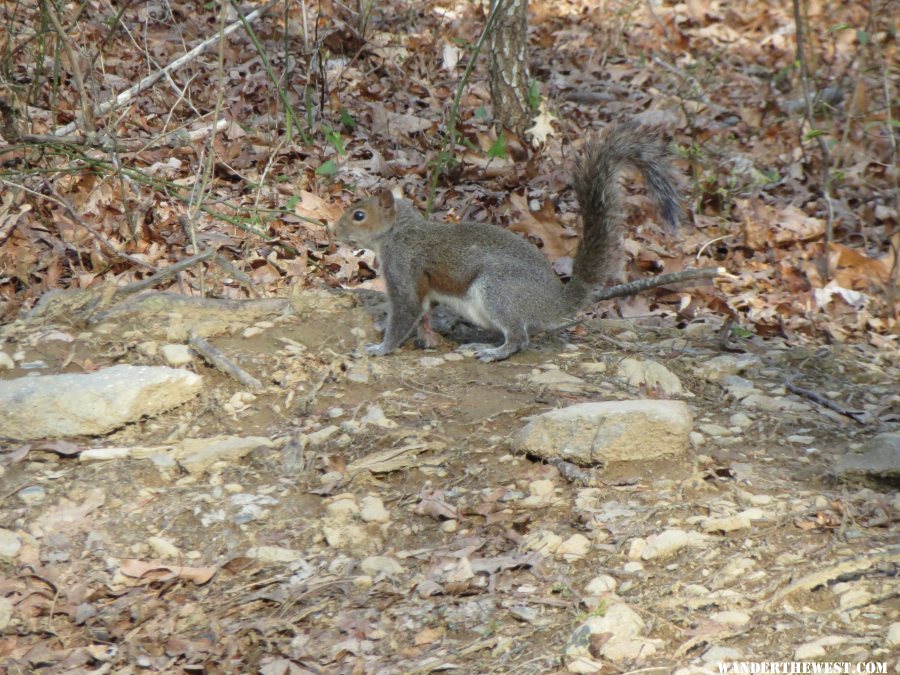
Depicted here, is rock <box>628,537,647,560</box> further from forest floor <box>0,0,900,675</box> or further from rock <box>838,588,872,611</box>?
rock <box>838,588,872,611</box>

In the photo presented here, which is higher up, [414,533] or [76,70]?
[76,70]

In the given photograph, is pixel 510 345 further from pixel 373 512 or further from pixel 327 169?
pixel 327 169

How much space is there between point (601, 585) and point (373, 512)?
0.87m

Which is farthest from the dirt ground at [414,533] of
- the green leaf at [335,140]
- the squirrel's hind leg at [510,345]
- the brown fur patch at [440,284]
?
the green leaf at [335,140]

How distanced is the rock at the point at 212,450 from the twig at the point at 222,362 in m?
0.37

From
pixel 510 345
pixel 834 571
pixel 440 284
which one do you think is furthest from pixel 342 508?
→ pixel 440 284

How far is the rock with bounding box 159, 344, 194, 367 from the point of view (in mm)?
4195

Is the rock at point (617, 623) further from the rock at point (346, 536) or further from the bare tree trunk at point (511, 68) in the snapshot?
the bare tree trunk at point (511, 68)

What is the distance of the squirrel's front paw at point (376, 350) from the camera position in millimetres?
4543

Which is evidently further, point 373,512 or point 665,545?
point 373,512

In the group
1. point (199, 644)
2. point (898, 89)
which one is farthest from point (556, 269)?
point (898, 89)

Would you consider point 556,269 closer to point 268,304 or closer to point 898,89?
point 268,304

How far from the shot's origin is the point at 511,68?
283 inches

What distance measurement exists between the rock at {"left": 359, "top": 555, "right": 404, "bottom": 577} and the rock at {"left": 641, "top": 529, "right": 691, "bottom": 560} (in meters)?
0.80
